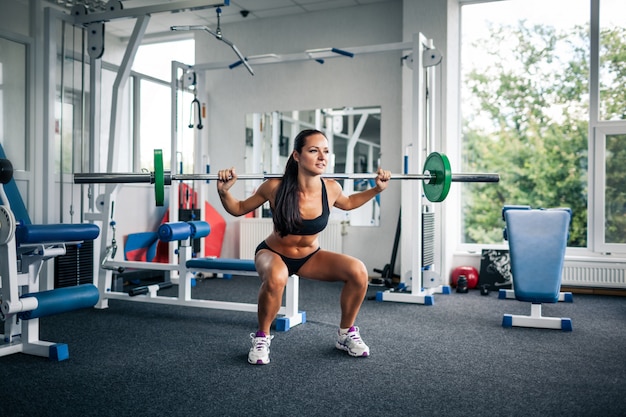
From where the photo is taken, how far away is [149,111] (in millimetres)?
5934

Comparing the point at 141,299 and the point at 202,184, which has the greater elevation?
the point at 202,184

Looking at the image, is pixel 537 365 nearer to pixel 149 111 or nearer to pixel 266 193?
pixel 266 193

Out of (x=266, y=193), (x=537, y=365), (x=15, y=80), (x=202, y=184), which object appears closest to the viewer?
(x=537, y=365)

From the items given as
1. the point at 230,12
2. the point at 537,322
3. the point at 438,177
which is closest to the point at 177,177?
the point at 438,177

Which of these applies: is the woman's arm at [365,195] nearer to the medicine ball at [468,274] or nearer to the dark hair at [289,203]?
the dark hair at [289,203]

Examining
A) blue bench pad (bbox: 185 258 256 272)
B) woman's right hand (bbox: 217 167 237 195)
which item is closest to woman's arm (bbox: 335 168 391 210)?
woman's right hand (bbox: 217 167 237 195)

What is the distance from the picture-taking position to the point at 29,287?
2861mm

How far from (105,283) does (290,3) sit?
333 cm

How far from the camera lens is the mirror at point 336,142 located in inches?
223

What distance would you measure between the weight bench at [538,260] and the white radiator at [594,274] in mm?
1620

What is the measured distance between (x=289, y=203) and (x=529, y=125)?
3.47m

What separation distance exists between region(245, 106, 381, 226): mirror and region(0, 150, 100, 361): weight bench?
3.11 meters

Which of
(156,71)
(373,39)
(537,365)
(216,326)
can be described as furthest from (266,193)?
(156,71)

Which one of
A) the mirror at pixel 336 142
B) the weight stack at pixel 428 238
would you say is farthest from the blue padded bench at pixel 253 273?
the mirror at pixel 336 142
